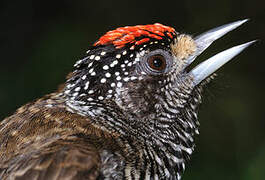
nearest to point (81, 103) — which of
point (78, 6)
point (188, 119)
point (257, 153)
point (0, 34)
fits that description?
point (188, 119)

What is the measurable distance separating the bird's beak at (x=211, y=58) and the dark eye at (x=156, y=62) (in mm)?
256

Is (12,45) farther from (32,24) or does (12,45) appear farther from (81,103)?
(81,103)

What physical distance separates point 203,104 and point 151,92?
2.13 feet

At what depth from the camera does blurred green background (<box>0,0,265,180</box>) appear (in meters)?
6.77

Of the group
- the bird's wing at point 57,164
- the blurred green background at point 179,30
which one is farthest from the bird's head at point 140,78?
the blurred green background at point 179,30

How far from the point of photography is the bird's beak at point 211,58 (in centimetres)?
368

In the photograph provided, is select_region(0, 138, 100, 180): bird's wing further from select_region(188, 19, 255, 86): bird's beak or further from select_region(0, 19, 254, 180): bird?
select_region(188, 19, 255, 86): bird's beak

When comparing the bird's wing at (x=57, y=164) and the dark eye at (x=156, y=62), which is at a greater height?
the dark eye at (x=156, y=62)

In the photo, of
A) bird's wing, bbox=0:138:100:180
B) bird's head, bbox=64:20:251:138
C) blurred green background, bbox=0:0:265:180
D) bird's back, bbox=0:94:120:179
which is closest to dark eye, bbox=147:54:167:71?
bird's head, bbox=64:20:251:138

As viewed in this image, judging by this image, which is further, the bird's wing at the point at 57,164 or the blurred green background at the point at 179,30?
the blurred green background at the point at 179,30

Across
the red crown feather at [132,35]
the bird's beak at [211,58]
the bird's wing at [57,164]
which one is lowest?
the bird's wing at [57,164]

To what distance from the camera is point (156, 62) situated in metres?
3.65

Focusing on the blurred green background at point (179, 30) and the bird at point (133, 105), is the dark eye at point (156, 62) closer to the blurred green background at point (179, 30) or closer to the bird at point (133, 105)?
the bird at point (133, 105)

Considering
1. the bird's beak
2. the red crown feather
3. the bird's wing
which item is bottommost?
the bird's wing
